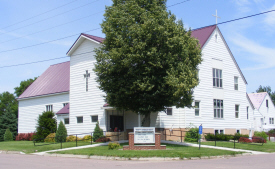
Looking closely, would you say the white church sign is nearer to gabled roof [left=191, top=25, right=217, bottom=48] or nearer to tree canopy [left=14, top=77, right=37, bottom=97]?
gabled roof [left=191, top=25, right=217, bottom=48]

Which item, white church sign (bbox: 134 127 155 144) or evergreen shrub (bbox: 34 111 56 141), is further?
evergreen shrub (bbox: 34 111 56 141)


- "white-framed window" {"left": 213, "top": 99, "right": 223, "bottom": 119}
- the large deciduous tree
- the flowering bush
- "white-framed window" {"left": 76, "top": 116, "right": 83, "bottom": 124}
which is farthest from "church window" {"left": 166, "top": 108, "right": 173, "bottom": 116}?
the flowering bush

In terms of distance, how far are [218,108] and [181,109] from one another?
5.22 metres

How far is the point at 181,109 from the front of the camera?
29.9m

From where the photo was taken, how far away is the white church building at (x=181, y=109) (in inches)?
1171

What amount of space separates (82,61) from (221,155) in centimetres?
1766

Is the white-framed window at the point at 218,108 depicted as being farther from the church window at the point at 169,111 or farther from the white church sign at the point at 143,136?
the white church sign at the point at 143,136

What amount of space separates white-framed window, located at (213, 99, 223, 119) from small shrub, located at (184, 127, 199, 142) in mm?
4784

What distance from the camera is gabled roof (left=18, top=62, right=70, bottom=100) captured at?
125 ft

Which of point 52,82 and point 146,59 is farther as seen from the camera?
point 52,82

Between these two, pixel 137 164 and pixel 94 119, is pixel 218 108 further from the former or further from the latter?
pixel 137 164

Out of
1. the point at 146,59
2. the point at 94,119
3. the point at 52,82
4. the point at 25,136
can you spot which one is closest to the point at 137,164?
the point at 146,59

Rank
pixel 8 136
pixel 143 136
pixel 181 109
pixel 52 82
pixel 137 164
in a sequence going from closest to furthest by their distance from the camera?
pixel 137 164
pixel 143 136
pixel 181 109
pixel 52 82
pixel 8 136

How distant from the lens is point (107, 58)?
74.8 ft
